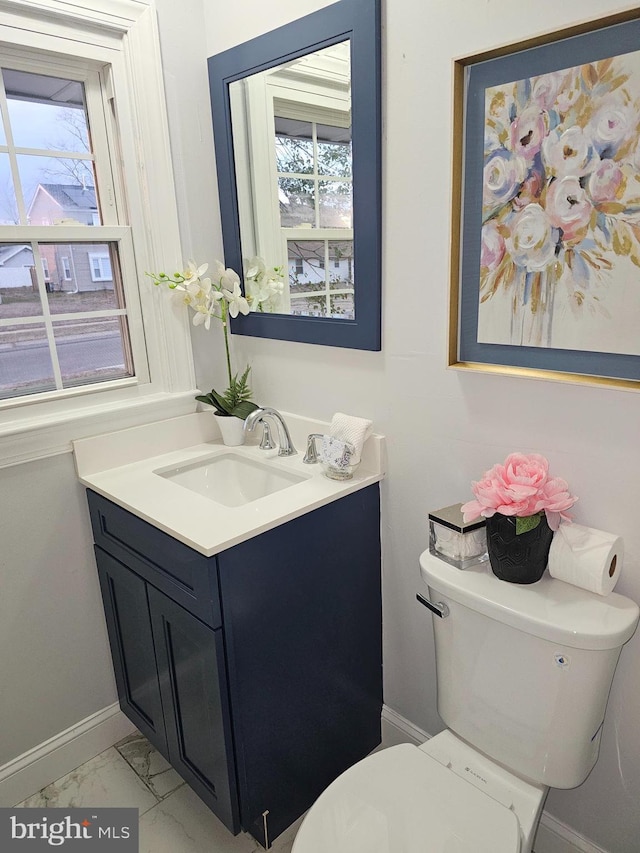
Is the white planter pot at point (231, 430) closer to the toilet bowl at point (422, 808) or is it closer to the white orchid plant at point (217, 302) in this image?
the white orchid plant at point (217, 302)

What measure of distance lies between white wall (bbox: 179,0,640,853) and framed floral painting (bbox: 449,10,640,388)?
48 mm

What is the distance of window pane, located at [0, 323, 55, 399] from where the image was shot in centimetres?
153

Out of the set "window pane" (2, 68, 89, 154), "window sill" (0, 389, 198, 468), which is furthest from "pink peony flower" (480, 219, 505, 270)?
"window pane" (2, 68, 89, 154)

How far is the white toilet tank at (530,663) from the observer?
1056 mm

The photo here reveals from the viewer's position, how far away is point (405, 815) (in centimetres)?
110

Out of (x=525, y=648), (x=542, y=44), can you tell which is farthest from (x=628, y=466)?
(x=542, y=44)

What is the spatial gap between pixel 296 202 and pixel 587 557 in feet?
3.69

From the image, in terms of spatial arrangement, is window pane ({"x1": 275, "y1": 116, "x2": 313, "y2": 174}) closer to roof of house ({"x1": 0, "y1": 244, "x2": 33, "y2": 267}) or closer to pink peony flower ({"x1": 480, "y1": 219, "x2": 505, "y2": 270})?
Answer: pink peony flower ({"x1": 480, "y1": 219, "x2": 505, "y2": 270})

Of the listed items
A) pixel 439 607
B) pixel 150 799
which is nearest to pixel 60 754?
pixel 150 799

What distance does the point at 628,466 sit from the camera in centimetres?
111

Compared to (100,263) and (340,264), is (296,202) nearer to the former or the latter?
(340,264)

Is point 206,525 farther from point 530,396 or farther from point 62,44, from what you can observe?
point 62,44

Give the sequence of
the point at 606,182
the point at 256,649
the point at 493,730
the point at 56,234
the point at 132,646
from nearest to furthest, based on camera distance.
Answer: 1. the point at 606,182
2. the point at 493,730
3. the point at 256,649
4. the point at 56,234
5. the point at 132,646

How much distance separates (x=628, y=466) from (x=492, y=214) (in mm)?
568
